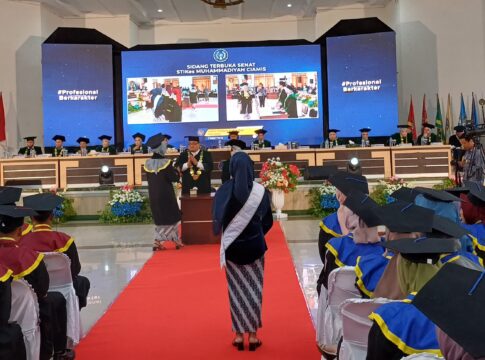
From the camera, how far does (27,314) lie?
3182mm

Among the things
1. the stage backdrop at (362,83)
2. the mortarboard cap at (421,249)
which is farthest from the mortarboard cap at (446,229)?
the stage backdrop at (362,83)

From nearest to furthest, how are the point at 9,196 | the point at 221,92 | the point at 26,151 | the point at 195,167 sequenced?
the point at 9,196 → the point at 195,167 → the point at 26,151 → the point at 221,92

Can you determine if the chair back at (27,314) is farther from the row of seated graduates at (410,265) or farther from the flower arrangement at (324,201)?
the flower arrangement at (324,201)

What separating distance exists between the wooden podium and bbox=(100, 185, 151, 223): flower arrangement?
3341 mm

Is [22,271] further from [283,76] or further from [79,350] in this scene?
[283,76]

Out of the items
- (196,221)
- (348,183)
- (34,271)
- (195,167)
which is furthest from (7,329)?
(195,167)

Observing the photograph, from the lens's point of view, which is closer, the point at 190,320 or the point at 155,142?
the point at 190,320

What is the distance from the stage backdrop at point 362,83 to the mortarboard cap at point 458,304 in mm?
15150

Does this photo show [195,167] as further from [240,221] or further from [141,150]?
[240,221]

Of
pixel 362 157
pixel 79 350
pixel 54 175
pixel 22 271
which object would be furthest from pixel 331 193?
pixel 22 271

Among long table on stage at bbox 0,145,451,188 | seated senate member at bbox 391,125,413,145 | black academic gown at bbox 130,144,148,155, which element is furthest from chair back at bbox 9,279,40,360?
seated senate member at bbox 391,125,413,145

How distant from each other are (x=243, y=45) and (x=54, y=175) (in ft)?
21.2

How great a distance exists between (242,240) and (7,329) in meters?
1.74

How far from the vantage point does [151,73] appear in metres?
17.0
